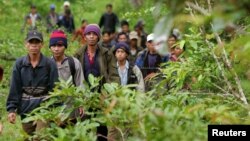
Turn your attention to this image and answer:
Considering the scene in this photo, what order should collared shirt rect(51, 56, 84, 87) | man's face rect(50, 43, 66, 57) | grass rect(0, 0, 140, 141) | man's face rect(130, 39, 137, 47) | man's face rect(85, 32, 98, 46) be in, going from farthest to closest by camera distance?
man's face rect(130, 39, 137, 47) → grass rect(0, 0, 140, 141) → man's face rect(85, 32, 98, 46) → man's face rect(50, 43, 66, 57) → collared shirt rect(51, 56, 84, 87)

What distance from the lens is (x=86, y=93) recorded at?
253 inches

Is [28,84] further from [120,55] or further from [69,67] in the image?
[120,55]

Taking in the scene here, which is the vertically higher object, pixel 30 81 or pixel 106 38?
pixel 106 38

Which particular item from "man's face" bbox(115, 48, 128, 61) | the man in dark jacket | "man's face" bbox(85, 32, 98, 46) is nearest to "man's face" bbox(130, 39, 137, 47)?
"man's face" bbox(115, 48, 128, 61)

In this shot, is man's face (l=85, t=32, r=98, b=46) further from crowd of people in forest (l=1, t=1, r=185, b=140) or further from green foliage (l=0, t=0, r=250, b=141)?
green foliage (l=0, t=0, r=250, b=141)

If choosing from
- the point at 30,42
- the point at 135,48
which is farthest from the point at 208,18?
the point at 135,48

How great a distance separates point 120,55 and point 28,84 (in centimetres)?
206

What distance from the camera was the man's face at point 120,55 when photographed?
1077cm

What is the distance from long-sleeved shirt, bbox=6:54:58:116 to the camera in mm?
9062

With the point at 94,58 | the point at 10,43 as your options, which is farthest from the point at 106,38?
the point at 94,58

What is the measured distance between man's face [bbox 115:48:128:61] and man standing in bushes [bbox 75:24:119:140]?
0.15 metres

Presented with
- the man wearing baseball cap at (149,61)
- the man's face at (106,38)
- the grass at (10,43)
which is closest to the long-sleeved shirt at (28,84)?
the grass at (10,43)

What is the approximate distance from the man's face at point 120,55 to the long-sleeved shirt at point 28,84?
181 cm

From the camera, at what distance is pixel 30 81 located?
29.7 ft
